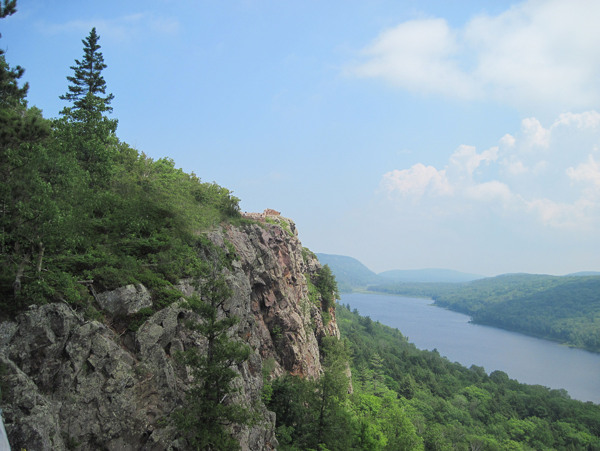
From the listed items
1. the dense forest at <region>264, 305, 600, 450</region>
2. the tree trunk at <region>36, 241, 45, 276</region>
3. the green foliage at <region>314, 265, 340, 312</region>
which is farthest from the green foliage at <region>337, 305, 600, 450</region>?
the tree trunk at <region>36, 241, 45, 276</region>

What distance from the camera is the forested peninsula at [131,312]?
31.0ft

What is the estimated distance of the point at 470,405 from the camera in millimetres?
67000

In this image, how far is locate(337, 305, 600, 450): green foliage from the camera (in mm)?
48922

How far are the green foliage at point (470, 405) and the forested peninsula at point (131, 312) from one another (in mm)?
18247

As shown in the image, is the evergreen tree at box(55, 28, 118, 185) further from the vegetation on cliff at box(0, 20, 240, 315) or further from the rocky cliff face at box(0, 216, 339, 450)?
the rocky cliff face at box(0, 216, 339, 450)

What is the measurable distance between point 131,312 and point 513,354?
452 feet

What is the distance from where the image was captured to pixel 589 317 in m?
157

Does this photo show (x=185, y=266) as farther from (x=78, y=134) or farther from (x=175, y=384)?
(x=78, y=134)

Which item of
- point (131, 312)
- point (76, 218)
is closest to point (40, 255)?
point (76, 218)

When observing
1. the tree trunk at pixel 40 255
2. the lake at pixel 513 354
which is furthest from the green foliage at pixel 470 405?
the tree trunk at pixel 40 255

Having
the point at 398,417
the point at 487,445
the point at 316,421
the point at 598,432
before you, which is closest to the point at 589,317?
the point at 598,432

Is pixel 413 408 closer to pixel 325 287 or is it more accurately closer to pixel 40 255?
pixel 325 287

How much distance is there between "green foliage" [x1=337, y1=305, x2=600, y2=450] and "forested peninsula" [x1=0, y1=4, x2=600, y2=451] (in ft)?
59.9

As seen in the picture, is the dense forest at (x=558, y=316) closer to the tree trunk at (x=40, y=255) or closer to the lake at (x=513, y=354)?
the lake at (x=513, y=354)
